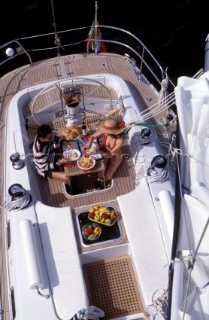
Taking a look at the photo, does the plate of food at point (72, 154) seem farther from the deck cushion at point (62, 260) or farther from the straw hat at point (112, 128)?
the deck cushion at point (62, 260)

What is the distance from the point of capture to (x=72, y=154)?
24.7ft

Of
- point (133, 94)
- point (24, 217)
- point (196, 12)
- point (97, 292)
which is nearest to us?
point (97, 292)

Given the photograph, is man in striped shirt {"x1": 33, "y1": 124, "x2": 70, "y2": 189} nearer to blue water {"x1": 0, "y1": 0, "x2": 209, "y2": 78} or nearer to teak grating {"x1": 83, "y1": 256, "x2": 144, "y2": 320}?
teak grating {"x1": 83, "y1": 256, "x2": 144, "y2": 320}

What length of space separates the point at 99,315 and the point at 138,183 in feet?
8.12

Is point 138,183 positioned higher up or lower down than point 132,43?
lower down

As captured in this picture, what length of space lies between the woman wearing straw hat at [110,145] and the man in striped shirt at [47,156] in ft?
1.99

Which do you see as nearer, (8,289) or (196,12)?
(8,289)

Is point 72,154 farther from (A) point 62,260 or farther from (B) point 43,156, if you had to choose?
(A) point 62,260

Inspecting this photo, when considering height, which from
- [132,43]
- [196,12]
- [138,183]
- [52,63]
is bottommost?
[138,183]

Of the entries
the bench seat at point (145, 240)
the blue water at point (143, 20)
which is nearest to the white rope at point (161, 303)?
the bench seat at point (145, 240)

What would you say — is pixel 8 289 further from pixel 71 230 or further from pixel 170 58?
pixel 170 58

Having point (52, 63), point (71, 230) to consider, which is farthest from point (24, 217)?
point (52, 63)

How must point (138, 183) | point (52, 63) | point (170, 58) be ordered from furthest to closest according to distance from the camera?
point (170, 58), point (52, 63), point (138, 183)

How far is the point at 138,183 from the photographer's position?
7422 mm
